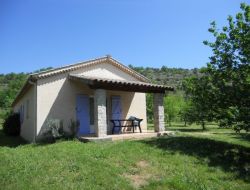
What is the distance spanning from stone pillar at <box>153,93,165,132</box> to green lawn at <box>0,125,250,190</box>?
373 centimetres

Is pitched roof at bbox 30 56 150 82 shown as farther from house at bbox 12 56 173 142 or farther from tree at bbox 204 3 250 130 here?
tree at bbox 204 3 250 130

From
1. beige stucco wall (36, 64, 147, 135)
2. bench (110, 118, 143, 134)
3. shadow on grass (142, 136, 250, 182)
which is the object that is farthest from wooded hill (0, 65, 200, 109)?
shadow on grass (142, 136, 250, 182)

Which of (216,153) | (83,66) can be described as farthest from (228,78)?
(83,66)

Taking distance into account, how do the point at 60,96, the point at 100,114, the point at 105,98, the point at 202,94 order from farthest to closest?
the point at 60,96
the point at 105,98
the point at 100,114
the point at 202,94

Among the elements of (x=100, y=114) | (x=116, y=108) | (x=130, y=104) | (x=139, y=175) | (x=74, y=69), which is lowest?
(x=139, y=175)

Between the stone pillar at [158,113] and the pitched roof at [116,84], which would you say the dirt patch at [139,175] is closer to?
the pitched roof at [116,84]

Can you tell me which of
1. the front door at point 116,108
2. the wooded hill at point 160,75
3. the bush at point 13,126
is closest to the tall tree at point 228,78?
the front door at point 116,108

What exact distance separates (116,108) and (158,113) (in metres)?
2.59

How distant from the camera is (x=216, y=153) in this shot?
909cm

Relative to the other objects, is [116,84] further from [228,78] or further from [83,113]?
[228,78]

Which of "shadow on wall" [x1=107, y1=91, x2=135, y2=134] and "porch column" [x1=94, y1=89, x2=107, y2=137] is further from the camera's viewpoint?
"shadow on wall" [x1=107, y1=91, x2=135, y2=134]

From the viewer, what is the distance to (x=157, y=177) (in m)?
6.61

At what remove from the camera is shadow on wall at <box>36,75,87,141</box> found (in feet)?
40.2

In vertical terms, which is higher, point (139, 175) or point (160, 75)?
point (160, 75)
